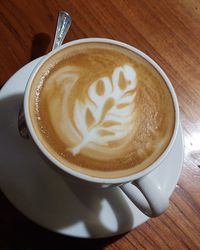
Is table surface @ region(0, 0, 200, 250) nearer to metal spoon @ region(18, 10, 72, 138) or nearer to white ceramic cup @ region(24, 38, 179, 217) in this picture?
metal spoon @ region(18, 10, 72, 138)

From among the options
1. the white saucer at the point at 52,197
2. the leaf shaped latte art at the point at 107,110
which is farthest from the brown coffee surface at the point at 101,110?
the white saucer at the point at 52,197

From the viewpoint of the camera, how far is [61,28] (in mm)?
842

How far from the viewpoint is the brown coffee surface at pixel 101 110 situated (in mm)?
623

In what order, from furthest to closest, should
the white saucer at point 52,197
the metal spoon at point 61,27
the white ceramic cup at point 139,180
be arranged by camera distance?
the metal spoon at point 61,27
the white saucer at point 52,197
the white ceramic cup at point 139,180

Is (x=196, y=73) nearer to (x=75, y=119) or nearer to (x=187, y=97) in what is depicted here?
(x=187, y=97)

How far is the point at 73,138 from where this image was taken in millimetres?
626

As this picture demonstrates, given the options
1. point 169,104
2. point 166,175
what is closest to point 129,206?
point 166,175

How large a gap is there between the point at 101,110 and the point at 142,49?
30 centimetres

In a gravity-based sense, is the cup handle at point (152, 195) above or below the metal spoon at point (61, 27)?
below

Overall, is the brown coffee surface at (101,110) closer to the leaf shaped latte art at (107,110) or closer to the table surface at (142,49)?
the leaf shaped latte art at (107,110)

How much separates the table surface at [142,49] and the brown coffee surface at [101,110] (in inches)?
7.3

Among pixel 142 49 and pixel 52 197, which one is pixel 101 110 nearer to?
pixel 52 197

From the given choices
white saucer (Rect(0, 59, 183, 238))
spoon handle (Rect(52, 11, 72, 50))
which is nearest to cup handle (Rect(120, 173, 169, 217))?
white saucer (Rect(0, 59, 183, 238))

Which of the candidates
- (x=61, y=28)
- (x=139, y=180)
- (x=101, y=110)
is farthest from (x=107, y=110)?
(x=61, y=28)
